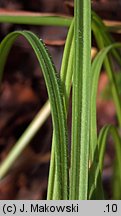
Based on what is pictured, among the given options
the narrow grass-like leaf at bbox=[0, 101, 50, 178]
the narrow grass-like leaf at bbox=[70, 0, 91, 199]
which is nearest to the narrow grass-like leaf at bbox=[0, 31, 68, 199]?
the narrow grass-like leaf at bbox=[70, 0, 91, 199]

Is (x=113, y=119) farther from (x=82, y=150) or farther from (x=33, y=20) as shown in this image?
(x=82, y=150)

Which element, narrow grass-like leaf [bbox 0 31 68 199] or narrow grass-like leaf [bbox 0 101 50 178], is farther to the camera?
narrow grass-like leaf [bbox 0 101 50 178]

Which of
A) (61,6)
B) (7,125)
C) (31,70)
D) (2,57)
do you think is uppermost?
(61,6)

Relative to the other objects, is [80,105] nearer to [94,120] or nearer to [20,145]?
[94,120]

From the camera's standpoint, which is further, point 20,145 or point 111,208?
point 20,145

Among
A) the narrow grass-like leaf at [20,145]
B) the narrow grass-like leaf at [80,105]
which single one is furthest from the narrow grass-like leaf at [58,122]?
the narrow grass-like leaf at [20,145]

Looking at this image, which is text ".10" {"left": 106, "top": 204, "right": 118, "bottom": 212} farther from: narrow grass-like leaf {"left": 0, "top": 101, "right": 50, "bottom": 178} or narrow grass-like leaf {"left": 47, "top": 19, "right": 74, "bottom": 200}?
narrow grass-like leaf {"left": 0, "top": 101, "right": 50, "bottom": 178}

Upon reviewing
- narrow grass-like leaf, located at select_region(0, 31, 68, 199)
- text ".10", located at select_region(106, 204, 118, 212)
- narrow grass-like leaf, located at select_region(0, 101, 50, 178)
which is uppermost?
narrow grass-like leaf, located at select_region(0, 101, 50, 178)

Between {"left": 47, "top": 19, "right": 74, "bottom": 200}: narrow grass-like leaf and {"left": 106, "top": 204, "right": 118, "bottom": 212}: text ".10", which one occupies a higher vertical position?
{"left": 47, "top": 19, "right": 74, "bottom": 200}: narrow grass-like leaf

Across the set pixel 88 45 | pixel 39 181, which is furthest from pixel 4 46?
pixel 39 181

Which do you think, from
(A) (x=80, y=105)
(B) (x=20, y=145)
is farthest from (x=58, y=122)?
(B) (x=20, y=145)

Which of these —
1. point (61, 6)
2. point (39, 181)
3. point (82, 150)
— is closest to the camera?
point (82, 150)
